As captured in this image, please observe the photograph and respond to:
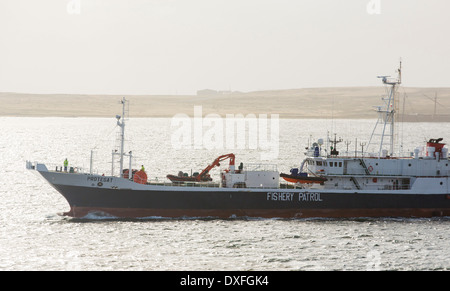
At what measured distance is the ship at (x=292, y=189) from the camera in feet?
165

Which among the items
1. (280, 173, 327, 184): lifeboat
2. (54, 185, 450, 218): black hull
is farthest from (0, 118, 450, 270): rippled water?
(280, 173, 327, 184): lifeboat

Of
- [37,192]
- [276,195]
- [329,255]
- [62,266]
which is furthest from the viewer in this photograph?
[37,192]

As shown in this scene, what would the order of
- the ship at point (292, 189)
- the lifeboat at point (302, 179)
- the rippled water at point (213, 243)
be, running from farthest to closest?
the lifeboat at point (302, 179)
the ship at point (292, 189)
the rippled water at point (213, 243)

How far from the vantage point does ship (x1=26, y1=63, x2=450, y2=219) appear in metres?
50.2

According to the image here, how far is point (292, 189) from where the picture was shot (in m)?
51.8

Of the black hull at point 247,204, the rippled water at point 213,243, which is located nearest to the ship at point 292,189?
the black hull at point 247,204

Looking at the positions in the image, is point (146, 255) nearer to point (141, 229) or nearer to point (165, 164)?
point (141, 229)

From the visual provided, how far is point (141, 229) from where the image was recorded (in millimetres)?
46594

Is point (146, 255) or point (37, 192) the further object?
point (37, 192)

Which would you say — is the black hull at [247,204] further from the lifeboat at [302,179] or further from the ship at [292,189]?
the lifeboat at [302,179]

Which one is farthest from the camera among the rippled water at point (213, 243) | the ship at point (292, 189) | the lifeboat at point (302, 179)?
the lifeboat at point (302, 179)

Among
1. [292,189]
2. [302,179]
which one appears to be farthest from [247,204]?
[302,179]
